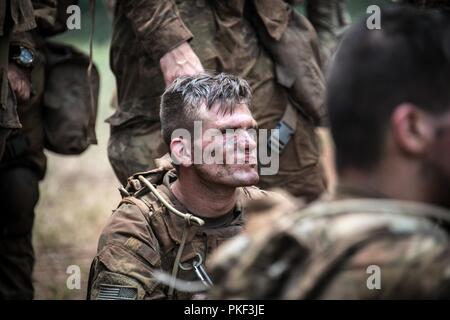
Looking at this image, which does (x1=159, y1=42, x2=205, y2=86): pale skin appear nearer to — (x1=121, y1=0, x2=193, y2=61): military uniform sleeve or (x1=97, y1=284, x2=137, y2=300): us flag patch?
(x1=121, y1=0, x2=193, y2=61): military uniform sleeve

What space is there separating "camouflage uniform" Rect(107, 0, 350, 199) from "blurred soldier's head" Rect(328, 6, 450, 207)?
2429 millimetres

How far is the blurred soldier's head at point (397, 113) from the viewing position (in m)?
2.16

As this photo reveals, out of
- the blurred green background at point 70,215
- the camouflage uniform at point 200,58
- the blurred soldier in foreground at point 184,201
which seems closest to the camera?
the blurred soldier in foreground at point 184,201

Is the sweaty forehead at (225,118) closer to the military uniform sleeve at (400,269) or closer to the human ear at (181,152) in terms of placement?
the human ear at (181,152)

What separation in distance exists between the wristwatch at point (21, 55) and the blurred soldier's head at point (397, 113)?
2956mm

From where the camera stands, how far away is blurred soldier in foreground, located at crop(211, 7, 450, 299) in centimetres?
207

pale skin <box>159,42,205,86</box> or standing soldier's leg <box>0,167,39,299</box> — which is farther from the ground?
pale skin <box>159,42,205,86</box>

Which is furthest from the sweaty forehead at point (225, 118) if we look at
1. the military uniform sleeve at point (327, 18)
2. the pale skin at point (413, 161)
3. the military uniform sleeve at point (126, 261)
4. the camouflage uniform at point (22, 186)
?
the military uniform sleeve at point (327, 18)

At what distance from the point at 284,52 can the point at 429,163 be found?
2953mm

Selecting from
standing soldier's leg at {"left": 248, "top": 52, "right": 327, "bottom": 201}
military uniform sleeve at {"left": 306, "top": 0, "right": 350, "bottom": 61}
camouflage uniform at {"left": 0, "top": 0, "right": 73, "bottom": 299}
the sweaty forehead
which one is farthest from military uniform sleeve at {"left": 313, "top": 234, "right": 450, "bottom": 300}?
military uniform sleeve at {"left": 306, "top": 0, "right": 350, "bottom": 61}

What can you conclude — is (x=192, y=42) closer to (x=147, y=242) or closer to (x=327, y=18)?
(x=147, y=242)

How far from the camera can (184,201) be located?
3.95 meters
